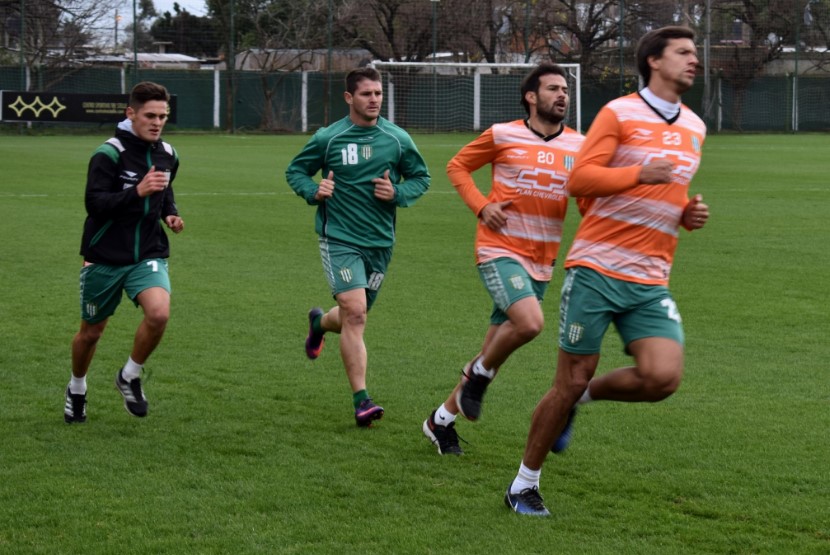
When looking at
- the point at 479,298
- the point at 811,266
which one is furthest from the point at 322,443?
the point at 811,266

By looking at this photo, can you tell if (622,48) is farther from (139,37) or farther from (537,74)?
(537,74)

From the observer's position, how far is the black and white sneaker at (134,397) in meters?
6.93

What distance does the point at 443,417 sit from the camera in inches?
253

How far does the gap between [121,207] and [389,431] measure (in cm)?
194

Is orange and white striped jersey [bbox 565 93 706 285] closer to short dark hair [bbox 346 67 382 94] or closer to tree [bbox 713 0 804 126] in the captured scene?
short dark hair [bbox 346 67 382 94]

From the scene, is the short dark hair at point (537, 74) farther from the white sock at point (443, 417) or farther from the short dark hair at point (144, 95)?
the short dark hair at point (144, 95)

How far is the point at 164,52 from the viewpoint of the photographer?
181 ft

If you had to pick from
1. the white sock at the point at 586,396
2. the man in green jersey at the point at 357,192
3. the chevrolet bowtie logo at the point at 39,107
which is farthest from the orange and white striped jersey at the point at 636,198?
the chevrolet bowtie logo at the point at 39,107

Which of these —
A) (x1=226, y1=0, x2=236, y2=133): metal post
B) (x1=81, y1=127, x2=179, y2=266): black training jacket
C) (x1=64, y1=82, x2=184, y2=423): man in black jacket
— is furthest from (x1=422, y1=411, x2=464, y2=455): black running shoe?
(x1=226, y1=0, x2=236, y2=133): metal post

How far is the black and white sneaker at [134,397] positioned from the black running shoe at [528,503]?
2.55 m

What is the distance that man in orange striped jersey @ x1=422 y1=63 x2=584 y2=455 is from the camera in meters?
6.42

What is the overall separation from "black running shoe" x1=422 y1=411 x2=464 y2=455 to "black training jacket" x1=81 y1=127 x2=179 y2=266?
1918mm


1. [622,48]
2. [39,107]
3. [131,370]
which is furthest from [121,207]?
[622,48]

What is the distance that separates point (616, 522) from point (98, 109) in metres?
35.3
